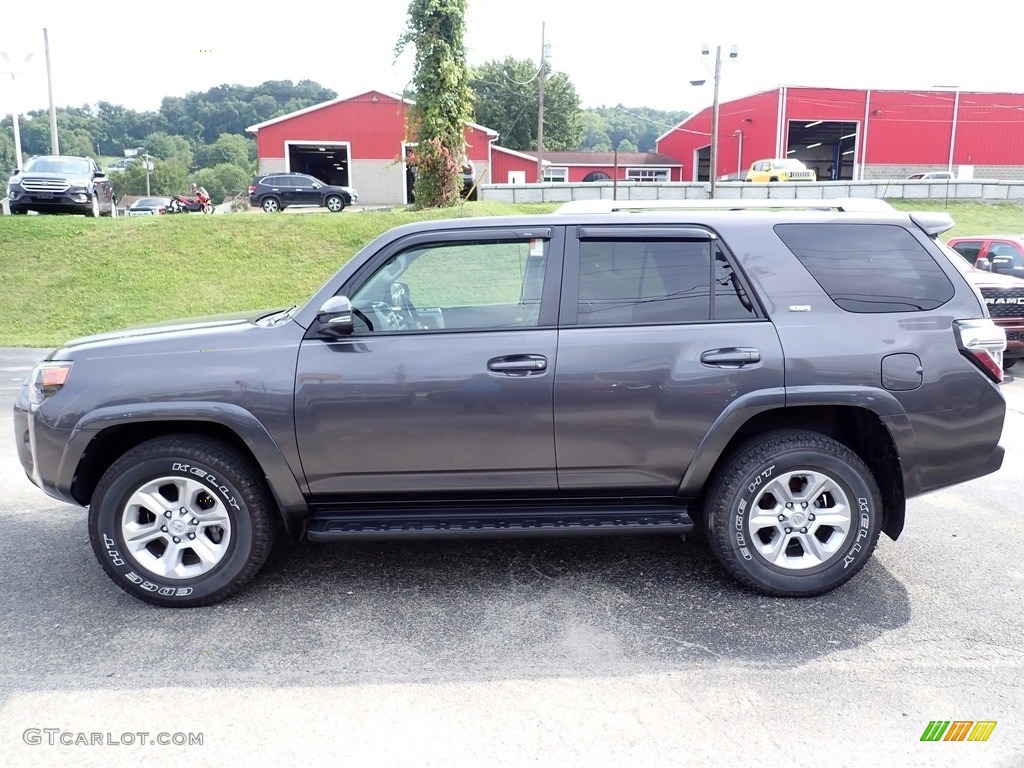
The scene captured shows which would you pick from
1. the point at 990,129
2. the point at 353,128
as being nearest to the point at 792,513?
the point at 353,128

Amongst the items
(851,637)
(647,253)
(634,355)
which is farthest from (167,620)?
(851,637)

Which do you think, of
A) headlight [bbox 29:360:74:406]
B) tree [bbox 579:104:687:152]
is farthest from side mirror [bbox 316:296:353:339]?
tree [bbox 579:104:687:152]

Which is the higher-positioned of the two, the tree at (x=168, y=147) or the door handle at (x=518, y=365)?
the tree at (x=168, y=147)

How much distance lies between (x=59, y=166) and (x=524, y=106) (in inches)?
2062

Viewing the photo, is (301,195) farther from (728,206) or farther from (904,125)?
(904,125)

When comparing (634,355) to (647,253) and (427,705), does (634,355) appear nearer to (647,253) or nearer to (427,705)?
(647,253)

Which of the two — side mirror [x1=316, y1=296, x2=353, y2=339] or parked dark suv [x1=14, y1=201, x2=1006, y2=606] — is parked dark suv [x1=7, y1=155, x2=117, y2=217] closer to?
parked dark suv [x1=14, y1=201, x2=1006, y2=606]

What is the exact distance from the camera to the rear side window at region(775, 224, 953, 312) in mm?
3891

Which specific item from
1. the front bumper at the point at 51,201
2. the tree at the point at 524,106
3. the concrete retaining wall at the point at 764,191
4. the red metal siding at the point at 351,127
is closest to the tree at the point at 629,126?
the tree at the point at 524,106

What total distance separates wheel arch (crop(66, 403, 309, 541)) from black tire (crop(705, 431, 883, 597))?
206 centimetres

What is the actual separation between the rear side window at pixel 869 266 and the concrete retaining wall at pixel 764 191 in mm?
19356

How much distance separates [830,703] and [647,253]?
2.16 meters

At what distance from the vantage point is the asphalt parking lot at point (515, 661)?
2770mm

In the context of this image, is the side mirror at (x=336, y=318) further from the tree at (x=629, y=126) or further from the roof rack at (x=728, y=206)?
the tree at (x=629, y=126)
